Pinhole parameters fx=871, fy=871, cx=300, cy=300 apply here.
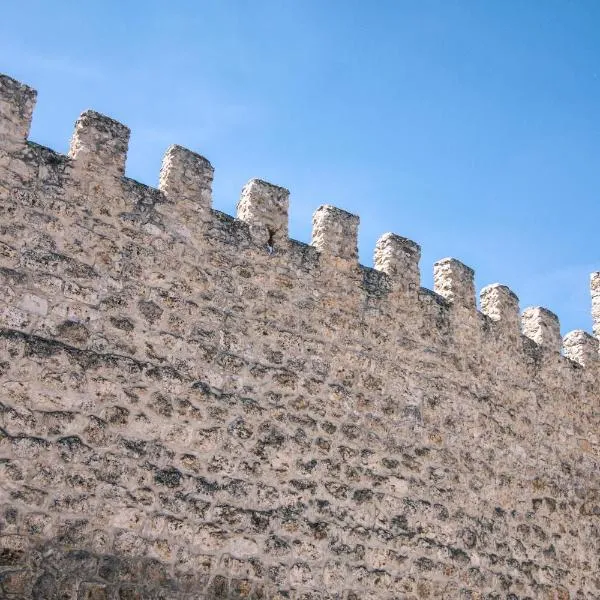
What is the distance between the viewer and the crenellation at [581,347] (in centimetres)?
873

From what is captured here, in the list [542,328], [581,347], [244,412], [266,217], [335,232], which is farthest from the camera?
[581,347]

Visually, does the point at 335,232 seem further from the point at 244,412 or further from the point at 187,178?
the point at 244,412

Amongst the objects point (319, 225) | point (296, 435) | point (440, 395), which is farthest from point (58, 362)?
point (440, 395)

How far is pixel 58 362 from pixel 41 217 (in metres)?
1.01

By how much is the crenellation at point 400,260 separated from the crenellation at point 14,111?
10.3 feet

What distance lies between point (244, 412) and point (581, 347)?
423cm

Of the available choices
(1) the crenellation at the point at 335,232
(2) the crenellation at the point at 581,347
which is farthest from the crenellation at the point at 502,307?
(1) the crenellation at the point at 335,232

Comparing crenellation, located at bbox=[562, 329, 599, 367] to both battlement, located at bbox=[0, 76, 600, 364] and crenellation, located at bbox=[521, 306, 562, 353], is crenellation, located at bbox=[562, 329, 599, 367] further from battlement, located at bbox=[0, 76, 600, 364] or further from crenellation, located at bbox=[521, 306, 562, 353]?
crenellation, located at bbox=[521, 306, 562, 353]

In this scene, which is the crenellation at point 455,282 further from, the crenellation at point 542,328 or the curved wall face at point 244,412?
the crenellation at point 542,328

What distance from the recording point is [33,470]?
200 inches

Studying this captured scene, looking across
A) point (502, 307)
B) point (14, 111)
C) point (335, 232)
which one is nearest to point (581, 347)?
point (502, 307)

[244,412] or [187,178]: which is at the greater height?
[187,178]

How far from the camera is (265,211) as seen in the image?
22.7 ft

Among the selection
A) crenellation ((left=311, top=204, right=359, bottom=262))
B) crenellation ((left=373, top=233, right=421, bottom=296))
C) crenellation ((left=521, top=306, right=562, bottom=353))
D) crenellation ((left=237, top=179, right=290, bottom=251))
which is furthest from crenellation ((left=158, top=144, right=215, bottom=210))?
crenellation ((left=521, top=306, right=562, bottom=353))
